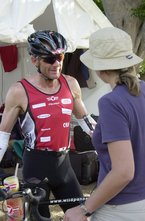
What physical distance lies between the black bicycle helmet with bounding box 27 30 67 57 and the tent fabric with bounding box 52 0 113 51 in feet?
10.5

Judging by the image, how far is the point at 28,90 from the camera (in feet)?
10.7

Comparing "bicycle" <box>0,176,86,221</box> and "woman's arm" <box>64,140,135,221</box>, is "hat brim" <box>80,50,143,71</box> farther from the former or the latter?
"bicycle" <box>0,176,86,221</box>

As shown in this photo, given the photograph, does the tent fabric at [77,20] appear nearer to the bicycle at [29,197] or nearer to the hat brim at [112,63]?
the bicycle at [29,197]

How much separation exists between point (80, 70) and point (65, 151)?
16.9 ft

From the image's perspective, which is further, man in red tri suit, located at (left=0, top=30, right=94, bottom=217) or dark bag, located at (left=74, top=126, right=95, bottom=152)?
dark bag, located at (left=74, top=126, right=95, bottom=152)

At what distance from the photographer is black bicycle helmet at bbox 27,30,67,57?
3295mm

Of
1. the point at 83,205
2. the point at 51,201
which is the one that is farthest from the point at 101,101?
the point at 51,201

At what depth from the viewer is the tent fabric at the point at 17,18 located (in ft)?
20.2

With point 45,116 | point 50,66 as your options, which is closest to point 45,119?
point 45,116

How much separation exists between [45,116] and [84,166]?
11.0 ft

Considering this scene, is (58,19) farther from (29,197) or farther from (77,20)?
(29,197)

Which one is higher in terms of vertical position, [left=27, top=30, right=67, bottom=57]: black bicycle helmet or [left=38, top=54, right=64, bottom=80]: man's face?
[left=27, top=30, right=67, bottom=57]: black bicycle helmet

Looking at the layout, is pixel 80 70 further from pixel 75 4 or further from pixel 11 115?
pixel 11 115

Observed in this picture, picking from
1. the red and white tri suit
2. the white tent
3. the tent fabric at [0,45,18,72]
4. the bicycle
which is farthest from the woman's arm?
the tent fabric at [0,45,18,72]
